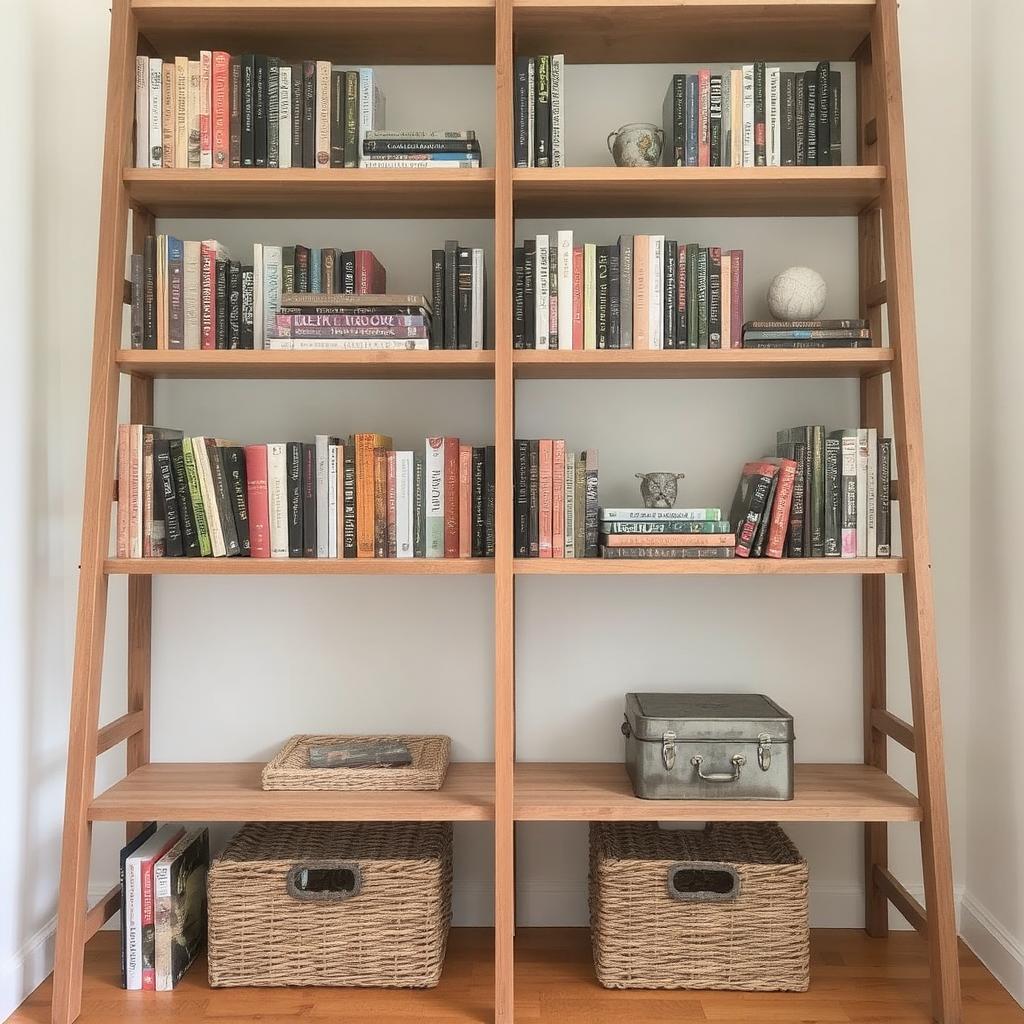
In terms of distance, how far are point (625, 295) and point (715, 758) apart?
3.21 feet

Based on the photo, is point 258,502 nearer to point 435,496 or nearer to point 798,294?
point 435,496

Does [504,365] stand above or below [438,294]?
below

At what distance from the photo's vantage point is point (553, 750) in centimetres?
227

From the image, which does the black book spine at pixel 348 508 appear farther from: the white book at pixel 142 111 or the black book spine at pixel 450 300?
the white book at pixel 142 111

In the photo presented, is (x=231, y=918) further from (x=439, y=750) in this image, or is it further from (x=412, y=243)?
(x=412, y=243)

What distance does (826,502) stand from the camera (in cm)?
198

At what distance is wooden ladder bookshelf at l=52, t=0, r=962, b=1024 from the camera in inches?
73.7

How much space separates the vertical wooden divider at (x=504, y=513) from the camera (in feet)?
6.11

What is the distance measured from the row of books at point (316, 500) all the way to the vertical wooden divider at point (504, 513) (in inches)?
4.9

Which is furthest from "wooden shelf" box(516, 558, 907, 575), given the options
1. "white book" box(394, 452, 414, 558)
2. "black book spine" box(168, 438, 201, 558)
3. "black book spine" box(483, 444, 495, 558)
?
"black book spine" box(168, 438, 201, 558)

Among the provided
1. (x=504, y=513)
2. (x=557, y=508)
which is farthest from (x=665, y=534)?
(x=504, y=513)

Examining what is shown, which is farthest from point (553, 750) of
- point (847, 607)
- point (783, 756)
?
point (847, 607)

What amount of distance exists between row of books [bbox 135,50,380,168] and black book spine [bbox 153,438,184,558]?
23.7 inches

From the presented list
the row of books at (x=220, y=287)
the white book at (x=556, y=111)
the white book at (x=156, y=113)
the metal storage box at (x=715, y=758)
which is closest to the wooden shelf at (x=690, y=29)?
the white book at (x=556, y=111)
